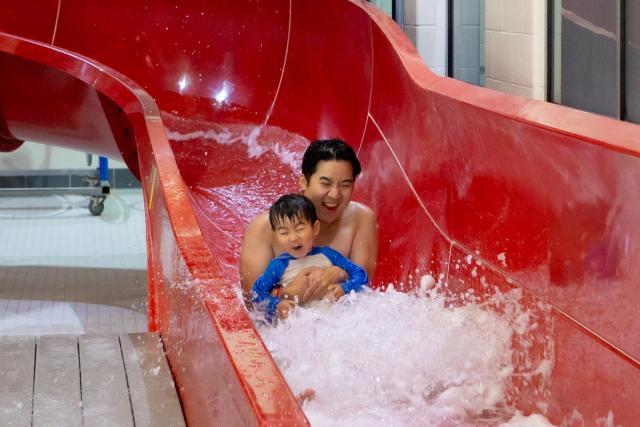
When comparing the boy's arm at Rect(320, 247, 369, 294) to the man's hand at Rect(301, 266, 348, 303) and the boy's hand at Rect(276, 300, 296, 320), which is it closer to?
the man's hand at Rect(301, 266, 348, 303)

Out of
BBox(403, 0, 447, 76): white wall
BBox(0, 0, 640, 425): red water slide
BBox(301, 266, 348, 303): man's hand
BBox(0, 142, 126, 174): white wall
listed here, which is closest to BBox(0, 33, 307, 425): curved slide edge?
BBox(0, 0, 640, 425): red water slide

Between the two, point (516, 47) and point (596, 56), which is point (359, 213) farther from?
point (516, 47)

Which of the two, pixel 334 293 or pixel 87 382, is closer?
pixel 87 382

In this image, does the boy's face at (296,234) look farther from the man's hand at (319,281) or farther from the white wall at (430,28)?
the white wall at (430,28)

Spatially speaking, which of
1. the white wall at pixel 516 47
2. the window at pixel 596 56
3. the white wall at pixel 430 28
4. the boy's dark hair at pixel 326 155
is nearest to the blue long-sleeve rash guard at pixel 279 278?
the boy's dark hair at pixel 326 155

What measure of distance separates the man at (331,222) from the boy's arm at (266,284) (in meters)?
0.09

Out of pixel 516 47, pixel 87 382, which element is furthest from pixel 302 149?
Result: pixel 87 382

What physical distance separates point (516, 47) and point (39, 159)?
3639mm

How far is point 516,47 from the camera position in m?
3.81

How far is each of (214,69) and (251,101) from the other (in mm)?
253

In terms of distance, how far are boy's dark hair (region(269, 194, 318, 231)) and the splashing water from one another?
8.3 inches

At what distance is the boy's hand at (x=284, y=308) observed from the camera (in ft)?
7.84

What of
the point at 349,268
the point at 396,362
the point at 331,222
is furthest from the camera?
the point at 331,222

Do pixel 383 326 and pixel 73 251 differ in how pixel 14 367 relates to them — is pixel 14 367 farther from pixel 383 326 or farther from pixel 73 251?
pixel 73 251
